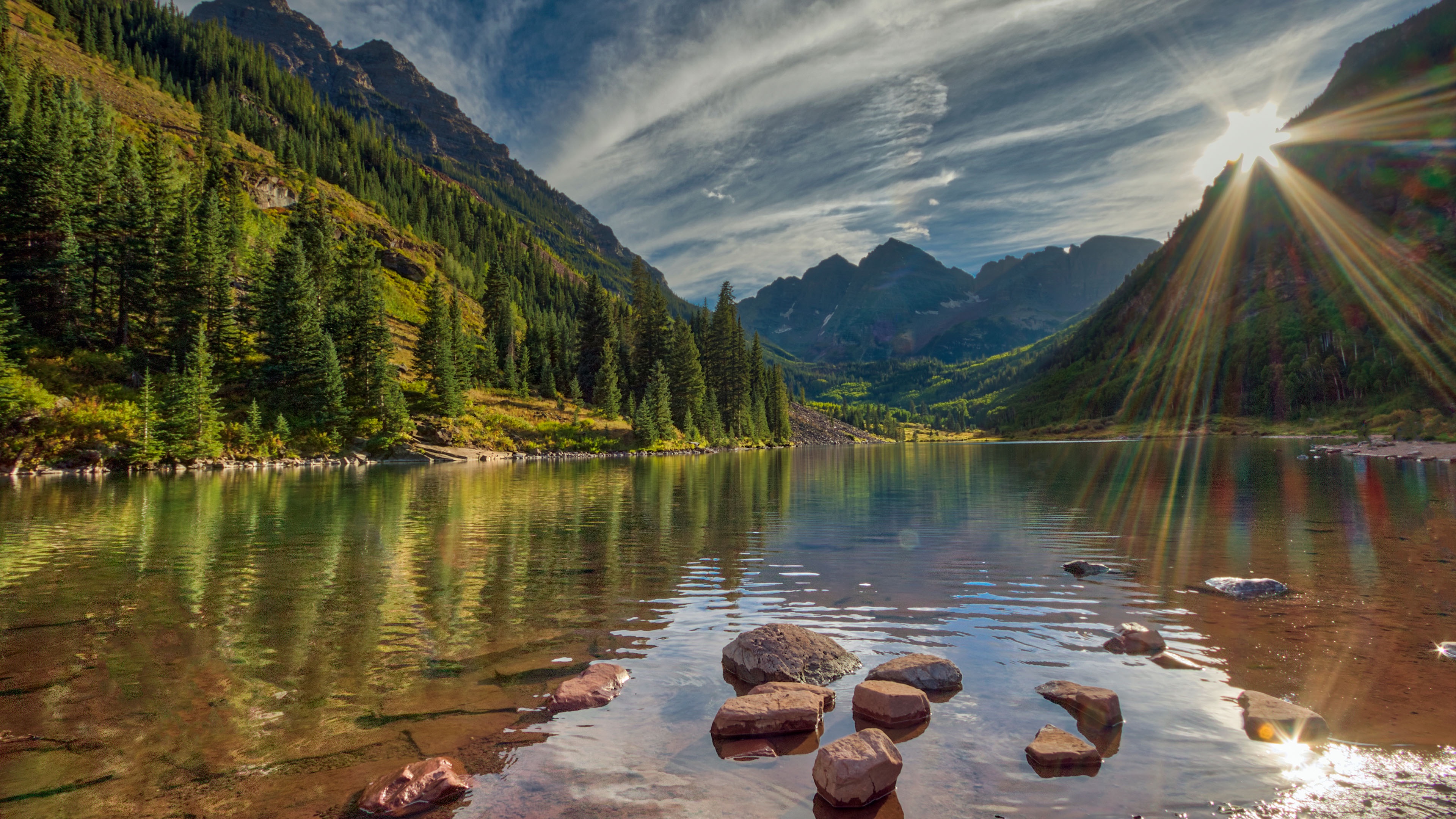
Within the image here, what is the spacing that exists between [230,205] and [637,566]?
5048 inches

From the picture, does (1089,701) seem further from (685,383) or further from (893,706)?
(685,383)

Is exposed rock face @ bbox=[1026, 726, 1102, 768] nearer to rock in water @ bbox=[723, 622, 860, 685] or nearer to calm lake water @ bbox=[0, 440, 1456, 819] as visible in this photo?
calm lake water @ bbox=[0, 440, 1456, 819]

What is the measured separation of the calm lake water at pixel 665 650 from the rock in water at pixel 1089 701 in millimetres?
293

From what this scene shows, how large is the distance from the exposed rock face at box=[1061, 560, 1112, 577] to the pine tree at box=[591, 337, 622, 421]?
105 m

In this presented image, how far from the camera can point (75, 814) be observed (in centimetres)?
658

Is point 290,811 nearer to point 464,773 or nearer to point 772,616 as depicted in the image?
point 464,773

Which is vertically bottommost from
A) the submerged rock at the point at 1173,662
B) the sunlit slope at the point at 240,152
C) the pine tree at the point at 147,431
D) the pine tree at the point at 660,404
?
the submerged rock at the point at 1173,662

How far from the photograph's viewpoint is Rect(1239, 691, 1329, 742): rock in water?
8.26 m

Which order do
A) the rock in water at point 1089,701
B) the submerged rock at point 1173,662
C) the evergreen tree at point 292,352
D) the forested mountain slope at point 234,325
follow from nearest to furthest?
the rock in water at point 1089,701, the submerged rock at point 1173,662, the forested mountain slope at point 234,325, the evergreen tree at point 292,352

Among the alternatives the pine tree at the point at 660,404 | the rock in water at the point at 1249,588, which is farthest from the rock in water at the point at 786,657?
the pine tree at the point at 660,404

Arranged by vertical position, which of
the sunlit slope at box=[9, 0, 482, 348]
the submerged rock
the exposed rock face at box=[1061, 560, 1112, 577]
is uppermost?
the sunlit slope at box=[9, 0, 482, 348]

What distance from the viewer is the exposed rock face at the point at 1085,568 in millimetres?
18953

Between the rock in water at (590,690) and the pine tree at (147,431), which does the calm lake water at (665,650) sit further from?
the pine tree at (147,431)

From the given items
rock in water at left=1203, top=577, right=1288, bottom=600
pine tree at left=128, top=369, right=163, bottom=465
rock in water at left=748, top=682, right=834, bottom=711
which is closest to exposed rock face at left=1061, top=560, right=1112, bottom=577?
rock in water at left=1203, top=577, right=1288, bottom=600
